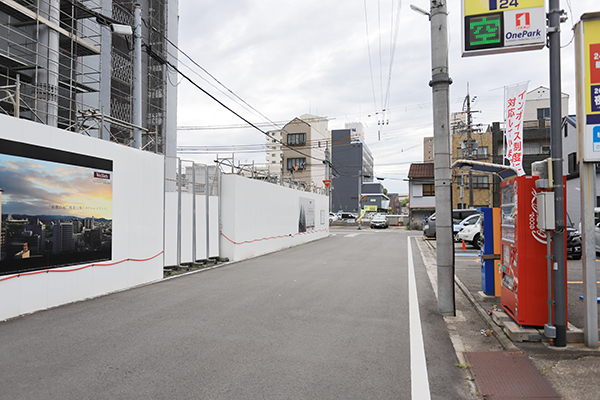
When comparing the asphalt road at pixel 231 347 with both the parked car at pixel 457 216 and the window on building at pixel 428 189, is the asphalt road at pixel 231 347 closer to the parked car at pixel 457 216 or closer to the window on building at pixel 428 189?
the parked car at pixel 457 216

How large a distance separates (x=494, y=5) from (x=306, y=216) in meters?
19.0

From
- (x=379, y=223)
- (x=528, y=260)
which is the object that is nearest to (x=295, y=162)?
(x=379, y=223)

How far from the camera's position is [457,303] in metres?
7.53

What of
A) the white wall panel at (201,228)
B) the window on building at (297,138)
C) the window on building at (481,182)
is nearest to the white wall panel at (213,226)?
the white wall panel at (201,228)

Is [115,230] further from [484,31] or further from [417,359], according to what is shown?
[484,31]

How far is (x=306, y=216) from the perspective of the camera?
78.4 feet

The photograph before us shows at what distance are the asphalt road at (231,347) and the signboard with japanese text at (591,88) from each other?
293 cm

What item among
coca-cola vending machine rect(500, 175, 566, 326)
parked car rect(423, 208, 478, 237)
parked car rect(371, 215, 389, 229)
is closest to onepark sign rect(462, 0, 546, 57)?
coca-cola vending machine rect(500, 175, 566, 326)

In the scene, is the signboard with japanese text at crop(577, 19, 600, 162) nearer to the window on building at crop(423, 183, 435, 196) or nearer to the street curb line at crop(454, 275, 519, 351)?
the street curb line at crop(454, 275, 519, 351)

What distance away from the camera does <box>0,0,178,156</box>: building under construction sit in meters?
12.1

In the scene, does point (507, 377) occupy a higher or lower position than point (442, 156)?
lower

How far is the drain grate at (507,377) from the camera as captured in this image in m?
3.58

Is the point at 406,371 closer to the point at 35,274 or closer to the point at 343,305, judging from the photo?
the point at 343,305

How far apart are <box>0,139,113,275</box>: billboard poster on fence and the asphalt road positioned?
0.93m
